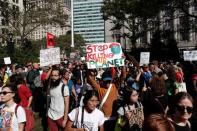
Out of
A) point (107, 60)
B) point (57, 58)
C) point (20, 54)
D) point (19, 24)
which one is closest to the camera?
point (107, 60)

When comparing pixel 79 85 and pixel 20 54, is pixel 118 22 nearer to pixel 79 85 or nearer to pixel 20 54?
pixel 20 54

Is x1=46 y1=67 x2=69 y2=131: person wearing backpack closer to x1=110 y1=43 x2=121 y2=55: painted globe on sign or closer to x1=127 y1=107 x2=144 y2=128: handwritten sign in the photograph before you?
x1=110 y1=43 x2=121 y2=55: painted globe on sign

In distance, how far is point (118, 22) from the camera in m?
56.6

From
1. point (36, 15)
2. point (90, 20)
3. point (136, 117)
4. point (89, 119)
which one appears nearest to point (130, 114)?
point (136, 117)

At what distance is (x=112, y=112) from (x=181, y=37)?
6813cm

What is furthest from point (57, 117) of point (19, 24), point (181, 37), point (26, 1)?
point (181, 37)

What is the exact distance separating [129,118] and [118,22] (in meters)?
51.3

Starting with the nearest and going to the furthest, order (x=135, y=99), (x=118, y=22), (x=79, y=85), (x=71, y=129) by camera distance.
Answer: (x=71, y=129) → (x=135, y=99) → (x=79, y=85) → (x=118, y=22)

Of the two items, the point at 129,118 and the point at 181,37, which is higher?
the point at 181,37

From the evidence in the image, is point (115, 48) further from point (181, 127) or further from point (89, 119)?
point (181, 127)

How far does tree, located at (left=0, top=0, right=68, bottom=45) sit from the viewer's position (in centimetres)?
4009

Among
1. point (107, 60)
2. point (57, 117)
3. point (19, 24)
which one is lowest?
point (57, 117)

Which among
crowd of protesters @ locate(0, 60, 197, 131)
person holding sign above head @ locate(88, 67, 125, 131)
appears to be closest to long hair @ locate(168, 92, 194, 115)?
crowd of protesters @ locate(0, 60, 197, 131)

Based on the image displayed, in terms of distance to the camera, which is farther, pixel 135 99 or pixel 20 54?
pixel 20 54
